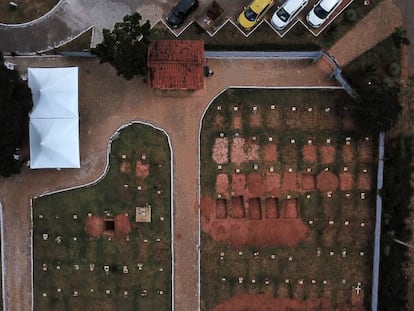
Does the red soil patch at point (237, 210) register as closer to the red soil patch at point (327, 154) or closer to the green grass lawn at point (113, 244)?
the green grass lawn at point (113, 244)

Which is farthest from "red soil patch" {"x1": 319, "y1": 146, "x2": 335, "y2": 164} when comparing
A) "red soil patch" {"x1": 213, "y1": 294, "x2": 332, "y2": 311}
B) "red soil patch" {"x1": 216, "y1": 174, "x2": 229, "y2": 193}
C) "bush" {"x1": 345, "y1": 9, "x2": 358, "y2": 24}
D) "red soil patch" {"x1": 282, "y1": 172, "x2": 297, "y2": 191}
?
"red soil patch" {"x1": 213, "y1": 294, "x2": 332, "y2": 311}

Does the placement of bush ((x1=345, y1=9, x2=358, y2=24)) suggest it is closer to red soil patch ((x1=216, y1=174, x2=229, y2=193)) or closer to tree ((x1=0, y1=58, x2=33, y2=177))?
red soil patch ((x1=216, y1=174, x2=229, y2=193))

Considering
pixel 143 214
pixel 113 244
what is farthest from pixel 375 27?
pixel 113 244

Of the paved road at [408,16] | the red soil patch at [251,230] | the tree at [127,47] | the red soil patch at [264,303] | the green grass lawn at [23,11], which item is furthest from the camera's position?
the red soil patch at [264,303]

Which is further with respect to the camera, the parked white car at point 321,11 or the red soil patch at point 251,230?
the red soil patch at point 251,230

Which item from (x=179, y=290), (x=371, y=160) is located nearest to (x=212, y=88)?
(x=371, y=160)

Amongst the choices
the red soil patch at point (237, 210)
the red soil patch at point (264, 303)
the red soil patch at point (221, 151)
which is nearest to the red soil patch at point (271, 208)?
the red soil patch at point (237, 210)
